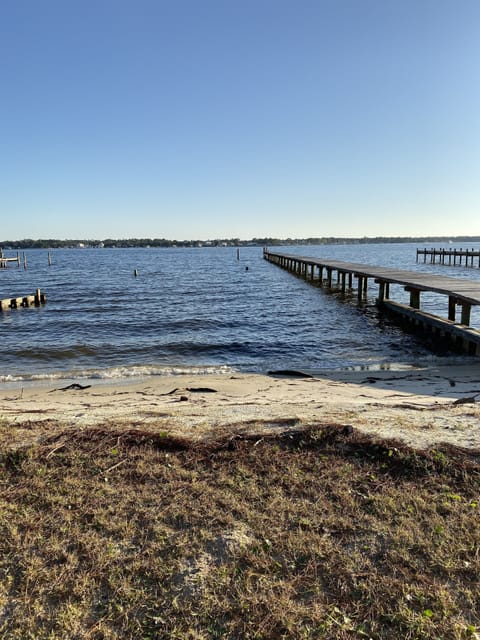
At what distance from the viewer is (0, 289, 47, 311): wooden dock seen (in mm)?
23656

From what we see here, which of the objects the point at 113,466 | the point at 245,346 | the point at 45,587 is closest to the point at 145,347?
the point at 245,346

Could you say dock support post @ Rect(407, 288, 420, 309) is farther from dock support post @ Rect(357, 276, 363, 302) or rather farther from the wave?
the wave

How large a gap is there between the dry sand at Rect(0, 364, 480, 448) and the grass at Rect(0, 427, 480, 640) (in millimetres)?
742

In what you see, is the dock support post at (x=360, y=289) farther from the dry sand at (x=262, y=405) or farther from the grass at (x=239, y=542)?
the grass at (x=239, y=542)

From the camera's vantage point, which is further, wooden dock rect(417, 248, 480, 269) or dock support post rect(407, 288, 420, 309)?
wooden dock rect(417, 248, 480, 269)

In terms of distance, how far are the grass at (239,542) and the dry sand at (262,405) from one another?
742 mm

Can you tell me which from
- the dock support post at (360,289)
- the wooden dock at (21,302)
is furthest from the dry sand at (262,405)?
the wooden dock at (21,302)

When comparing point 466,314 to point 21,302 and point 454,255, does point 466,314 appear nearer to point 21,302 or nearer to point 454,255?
point 21,302

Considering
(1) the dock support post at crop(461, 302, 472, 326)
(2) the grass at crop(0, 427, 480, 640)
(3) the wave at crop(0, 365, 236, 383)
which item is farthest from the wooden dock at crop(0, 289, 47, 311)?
(1) the dock support post at crop(461, 302, 472, 326)

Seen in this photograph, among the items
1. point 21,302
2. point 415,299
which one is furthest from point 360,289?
point 21,302

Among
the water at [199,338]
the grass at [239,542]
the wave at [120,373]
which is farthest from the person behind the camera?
the water at [199,338]

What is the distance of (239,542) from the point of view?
10.1 ft

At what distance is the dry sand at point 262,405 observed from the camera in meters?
5.21

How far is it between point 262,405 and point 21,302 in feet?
73.7
